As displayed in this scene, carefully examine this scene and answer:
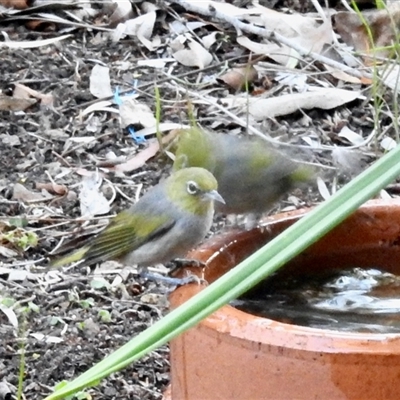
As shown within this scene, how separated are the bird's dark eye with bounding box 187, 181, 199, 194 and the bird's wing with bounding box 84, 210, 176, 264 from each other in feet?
0.52

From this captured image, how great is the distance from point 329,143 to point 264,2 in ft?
6.24

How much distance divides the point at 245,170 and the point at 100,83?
2.53 metres

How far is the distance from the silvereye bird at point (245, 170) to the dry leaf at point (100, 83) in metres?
2.06

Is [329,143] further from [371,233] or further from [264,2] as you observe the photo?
[371,233]

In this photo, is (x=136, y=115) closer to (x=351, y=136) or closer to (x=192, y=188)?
(x=351, y=136)

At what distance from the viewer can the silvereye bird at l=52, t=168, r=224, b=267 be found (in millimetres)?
3970

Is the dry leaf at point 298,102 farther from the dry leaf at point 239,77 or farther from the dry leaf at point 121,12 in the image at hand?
the dry leaf at point 121,12

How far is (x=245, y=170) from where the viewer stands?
425 centimetres

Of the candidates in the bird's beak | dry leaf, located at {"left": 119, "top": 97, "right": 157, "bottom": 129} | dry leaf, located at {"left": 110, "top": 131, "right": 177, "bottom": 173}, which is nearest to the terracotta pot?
the bird's beak

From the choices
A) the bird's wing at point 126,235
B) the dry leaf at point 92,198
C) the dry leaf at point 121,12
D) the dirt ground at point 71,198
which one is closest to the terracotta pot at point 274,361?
the bird's wing at point 126,235

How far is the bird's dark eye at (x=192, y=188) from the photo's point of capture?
13.0 ft

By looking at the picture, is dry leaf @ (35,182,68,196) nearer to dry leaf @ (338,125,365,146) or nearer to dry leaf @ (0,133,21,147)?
dry leaf @ (0,133,21,147)

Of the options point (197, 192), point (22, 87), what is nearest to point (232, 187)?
point (197, 192)

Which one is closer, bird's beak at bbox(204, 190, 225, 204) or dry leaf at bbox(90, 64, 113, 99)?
bird's beak at bbox(204, 190, 225, 204)
